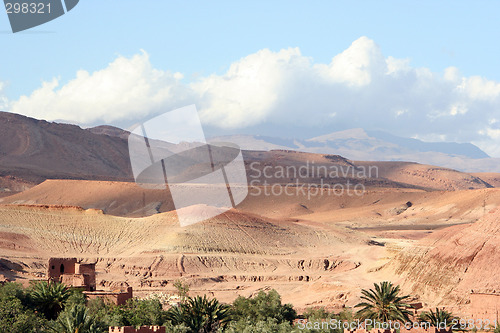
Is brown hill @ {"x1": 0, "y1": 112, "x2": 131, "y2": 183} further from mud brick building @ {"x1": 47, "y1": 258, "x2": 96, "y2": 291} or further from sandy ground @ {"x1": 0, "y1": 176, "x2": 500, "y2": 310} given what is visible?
mud brick building @ {"x1": 47, "y1": 258, "x2": 96, "y2": 291}

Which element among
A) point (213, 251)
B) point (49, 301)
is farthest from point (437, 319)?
point (213, 251)

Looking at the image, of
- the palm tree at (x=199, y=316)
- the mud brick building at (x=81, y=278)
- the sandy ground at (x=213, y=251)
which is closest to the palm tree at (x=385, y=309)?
the palm tree at (x=199, y=316)

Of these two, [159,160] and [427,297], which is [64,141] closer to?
[159,160]

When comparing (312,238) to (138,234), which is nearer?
(138,234)

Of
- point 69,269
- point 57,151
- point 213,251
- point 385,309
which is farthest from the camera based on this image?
point 57,151

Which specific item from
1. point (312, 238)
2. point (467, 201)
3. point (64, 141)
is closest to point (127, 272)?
point (312, 238)

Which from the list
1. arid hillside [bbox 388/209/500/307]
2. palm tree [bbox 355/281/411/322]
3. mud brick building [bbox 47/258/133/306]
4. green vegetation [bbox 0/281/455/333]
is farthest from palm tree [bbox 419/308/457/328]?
mud brick building [bbox 47/258/133/306]

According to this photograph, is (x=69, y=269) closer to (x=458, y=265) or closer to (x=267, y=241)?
(x=458, y=265)
